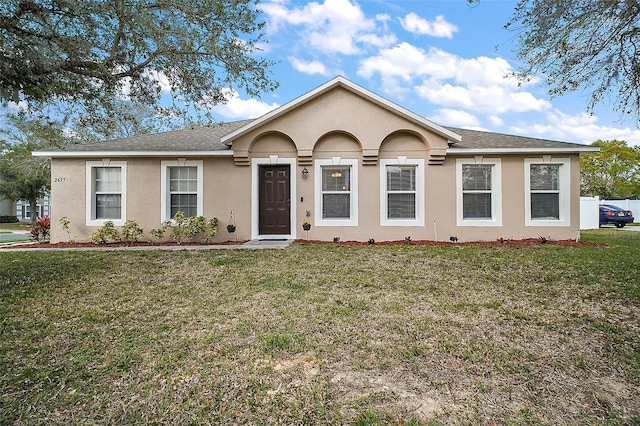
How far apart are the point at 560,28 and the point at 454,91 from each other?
32.4 ft

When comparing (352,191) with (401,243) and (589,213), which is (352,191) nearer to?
(401,243)

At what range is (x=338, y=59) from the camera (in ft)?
41.5

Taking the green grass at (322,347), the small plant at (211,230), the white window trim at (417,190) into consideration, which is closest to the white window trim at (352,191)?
the white window trim at (417,190)

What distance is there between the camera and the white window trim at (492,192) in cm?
1018

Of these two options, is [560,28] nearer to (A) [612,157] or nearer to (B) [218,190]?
(B) [218,190]

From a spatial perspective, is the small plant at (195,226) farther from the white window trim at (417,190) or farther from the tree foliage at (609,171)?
the tree foliage at (609,171)

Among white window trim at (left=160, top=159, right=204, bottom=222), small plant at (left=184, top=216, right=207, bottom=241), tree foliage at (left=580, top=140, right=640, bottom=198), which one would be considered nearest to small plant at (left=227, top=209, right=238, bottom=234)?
small plant at (left=184, top=216, right=207, bottom=241)

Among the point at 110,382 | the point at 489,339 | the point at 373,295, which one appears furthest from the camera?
the point at 373,295

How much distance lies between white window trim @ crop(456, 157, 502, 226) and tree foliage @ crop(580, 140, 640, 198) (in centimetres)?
2997

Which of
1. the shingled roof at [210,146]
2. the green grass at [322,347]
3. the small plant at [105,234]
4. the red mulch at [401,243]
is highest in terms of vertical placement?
the shingled roof at [210,146]

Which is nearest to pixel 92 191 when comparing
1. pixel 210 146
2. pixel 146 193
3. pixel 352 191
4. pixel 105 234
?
pixel 105 234

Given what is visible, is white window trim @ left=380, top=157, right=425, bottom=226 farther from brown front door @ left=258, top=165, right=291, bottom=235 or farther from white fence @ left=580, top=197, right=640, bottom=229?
white fence @ left=580, top=197, right=640, bottom=229

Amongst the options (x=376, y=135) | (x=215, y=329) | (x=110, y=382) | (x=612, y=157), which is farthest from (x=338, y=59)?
(x=612, y=157)

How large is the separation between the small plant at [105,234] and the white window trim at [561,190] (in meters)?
12.6
